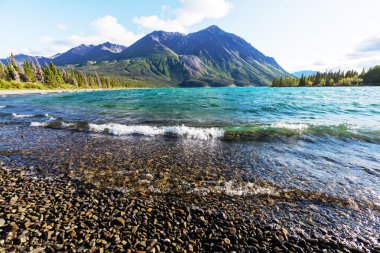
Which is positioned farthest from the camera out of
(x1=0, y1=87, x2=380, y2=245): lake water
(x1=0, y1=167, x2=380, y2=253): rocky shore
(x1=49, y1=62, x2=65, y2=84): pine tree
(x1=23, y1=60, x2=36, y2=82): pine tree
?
(x1=49, y1=62, x2=65, y2=84): pine tree

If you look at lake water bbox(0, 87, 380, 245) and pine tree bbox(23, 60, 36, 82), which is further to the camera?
pine tree bbox(23, 60, 36, 82)

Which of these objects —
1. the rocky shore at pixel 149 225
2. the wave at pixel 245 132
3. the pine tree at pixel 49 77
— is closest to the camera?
the rocky shore at pixel 149 225

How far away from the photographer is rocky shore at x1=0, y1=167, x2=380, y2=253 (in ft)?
20.3

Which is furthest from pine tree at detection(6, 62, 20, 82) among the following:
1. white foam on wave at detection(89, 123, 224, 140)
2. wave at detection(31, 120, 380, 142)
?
white foam on wave at detection(89, 123, 224, 140)

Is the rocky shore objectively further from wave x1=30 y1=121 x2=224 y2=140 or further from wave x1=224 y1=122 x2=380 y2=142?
wave x1=224 y1=122 x2=380 y2=142

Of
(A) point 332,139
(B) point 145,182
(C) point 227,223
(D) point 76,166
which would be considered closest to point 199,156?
(B) point 145,182

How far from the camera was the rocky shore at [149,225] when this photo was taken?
20.3 ft

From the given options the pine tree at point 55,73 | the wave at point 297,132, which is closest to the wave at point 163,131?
the wave at point 297,132

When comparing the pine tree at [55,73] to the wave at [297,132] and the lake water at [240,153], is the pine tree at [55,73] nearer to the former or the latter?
the lake water at [240,153]

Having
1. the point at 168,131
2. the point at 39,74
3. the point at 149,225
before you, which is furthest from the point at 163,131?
the point at 39,74

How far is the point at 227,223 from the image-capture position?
7.34 metres

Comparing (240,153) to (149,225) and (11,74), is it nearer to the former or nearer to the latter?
(149,225)

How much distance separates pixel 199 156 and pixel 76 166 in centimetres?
841

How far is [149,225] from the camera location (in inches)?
278
